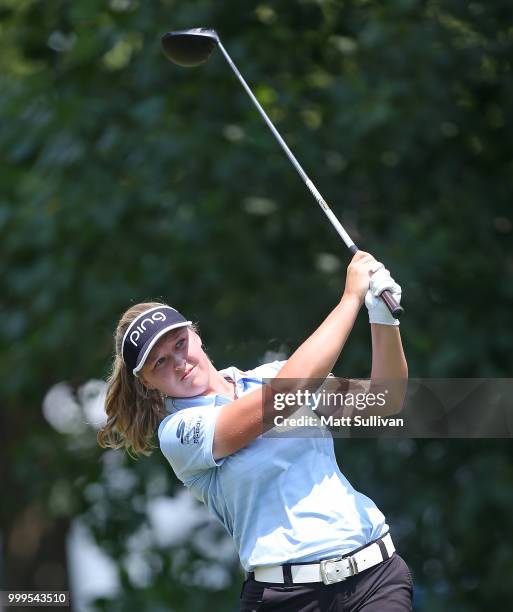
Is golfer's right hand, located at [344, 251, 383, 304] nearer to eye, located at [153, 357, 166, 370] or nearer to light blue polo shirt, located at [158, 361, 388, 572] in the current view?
light blue polo shirt, located at [158, 361, 388, 572]

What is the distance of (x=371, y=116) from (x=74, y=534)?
5376 mm

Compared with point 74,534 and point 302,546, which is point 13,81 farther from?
point 302,546

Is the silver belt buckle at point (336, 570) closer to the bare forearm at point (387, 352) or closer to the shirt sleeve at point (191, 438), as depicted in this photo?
the shirt sleeve at point (191, 438)

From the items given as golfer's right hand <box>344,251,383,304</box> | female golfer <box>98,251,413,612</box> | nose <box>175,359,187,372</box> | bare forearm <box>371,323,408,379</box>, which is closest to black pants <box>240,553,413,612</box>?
female golfer <box>98,251,413,612</box>

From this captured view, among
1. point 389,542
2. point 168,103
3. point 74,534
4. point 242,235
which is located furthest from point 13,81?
point 389,542

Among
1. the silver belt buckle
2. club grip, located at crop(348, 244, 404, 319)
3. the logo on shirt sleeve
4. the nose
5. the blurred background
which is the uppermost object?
club grip, located at crop(348, 244, 404, 319)

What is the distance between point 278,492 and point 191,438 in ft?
0.94

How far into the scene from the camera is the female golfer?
3.74 meters

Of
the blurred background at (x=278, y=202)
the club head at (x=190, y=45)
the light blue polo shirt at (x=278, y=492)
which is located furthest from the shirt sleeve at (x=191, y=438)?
the blurred background at (x=278, y=202)

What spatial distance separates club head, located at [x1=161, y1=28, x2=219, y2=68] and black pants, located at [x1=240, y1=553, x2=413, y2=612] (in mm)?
2042

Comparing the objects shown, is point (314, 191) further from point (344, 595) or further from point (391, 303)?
point (344, 595)

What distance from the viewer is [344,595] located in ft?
12.5

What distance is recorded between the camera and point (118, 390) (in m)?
4.14

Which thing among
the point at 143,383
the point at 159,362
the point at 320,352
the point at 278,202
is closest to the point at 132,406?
the point at 143,383
